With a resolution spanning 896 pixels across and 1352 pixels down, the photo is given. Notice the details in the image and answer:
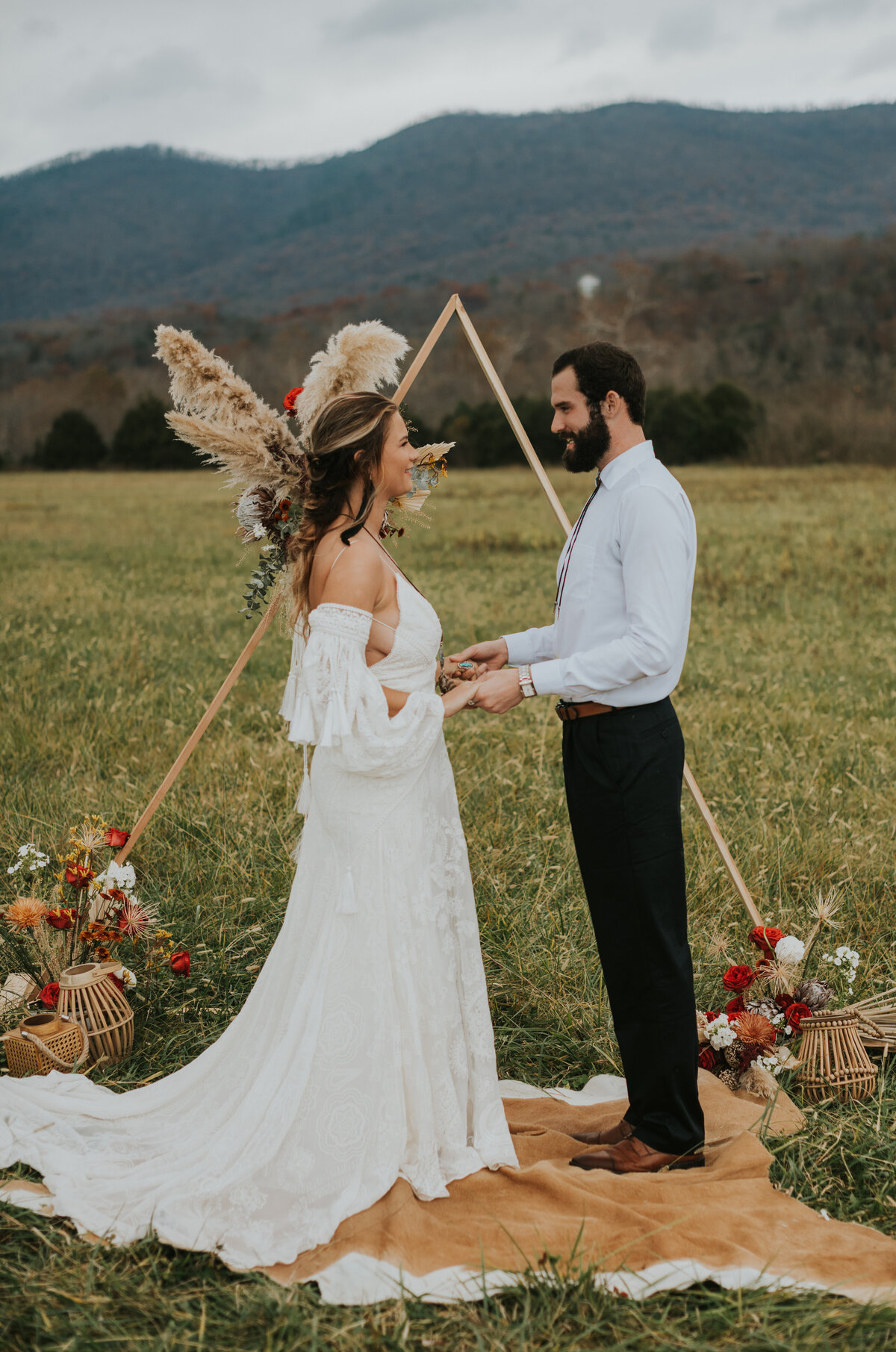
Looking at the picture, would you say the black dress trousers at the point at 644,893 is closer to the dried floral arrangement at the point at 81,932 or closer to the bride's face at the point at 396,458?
the bride's face at the point at 396,458

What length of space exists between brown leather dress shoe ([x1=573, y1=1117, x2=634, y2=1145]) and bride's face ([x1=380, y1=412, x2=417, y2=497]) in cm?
239

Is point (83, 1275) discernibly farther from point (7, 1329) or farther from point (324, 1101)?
point (324, 1101)

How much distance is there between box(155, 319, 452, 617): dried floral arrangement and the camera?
3.82 m

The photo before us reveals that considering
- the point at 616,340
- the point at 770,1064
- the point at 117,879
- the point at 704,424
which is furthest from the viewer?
the point at 616,340

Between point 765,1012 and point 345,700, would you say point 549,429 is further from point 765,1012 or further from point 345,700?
point 345,700

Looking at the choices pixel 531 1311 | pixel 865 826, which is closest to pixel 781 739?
pixel 865 826

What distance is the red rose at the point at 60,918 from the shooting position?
472 cm

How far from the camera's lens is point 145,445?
51062 mm

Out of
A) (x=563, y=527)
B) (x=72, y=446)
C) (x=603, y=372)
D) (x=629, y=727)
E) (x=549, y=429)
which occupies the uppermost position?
(x=72, y=446)

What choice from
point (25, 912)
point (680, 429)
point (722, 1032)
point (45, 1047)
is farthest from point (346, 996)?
point (680, 429)

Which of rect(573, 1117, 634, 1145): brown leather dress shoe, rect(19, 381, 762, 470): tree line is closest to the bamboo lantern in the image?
rect(573, 1117, 634, 1145): brown leather dress shoe

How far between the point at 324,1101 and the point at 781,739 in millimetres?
5696

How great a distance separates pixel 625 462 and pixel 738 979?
2.18 meters

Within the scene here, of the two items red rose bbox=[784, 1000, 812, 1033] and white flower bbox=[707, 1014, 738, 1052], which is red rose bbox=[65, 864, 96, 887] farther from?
red rose bbox=[784, 1000, 812, 1033]
